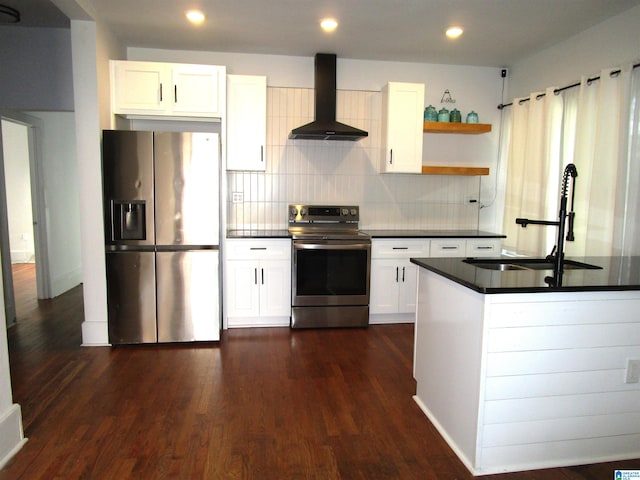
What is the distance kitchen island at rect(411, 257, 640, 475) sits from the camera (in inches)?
74.5

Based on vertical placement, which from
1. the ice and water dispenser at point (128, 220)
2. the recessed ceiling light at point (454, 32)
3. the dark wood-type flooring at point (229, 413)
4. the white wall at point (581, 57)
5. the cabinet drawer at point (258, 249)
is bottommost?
→ the dark wood-type flooring at point (229, 413)

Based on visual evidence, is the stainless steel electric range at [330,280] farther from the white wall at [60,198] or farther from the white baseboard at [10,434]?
the white wall at [60,198]

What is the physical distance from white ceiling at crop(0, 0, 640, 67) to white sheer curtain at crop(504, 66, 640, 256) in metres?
0.54

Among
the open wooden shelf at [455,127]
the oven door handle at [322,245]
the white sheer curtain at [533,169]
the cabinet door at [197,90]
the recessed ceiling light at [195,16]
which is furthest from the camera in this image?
the open wooden shelf at [455,127]

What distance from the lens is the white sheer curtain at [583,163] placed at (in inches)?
119

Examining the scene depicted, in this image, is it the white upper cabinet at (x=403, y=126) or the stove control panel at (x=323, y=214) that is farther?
the stove control panel at (x=323, y=214)

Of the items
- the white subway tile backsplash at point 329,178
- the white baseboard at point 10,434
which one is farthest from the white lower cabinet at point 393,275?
the white baseboard at point 10,434

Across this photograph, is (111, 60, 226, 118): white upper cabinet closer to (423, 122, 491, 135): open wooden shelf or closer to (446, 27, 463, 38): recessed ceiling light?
(446, 27, 463, 38): recessed ceiling light

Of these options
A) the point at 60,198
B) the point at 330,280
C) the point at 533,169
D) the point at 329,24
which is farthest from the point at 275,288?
the point at 60,198

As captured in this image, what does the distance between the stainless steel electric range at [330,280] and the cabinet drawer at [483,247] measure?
1063mm

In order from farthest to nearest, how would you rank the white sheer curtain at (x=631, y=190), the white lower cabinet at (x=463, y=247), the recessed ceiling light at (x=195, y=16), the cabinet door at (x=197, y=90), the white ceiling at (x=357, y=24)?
the white lower cabinet at (x=463, y=247), the cabinet door at (x=197, y=90), the recessed ceiling light at (x=195, y=16), the white ceiling at (x=357, y=24), the white sheer curtain at (x=631, y=190)

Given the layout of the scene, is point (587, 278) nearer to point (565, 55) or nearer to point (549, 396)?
point (549, 396)

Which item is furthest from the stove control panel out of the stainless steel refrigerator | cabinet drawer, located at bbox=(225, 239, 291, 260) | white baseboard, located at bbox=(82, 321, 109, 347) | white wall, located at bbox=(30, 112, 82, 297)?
white wall, located at bbox=(30, 112, 82, 297)

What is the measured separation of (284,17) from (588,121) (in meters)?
2.52
